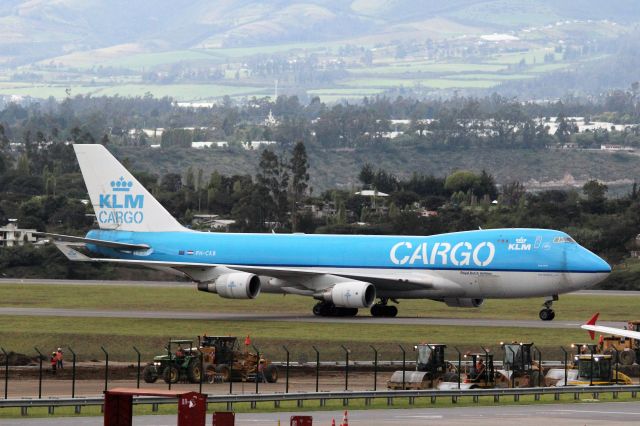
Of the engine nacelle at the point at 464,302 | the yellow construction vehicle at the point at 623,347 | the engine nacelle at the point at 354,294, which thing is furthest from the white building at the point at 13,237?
the yellow construction vehicle at the point at 623,347

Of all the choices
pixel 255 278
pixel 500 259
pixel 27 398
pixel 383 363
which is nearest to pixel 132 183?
pixel 255 278

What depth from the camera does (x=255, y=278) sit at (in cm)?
7212

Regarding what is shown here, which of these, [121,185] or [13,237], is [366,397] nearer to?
[121,185]

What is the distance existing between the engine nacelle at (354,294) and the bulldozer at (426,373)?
20227 millimetres

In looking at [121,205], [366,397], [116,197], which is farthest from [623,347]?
[116,197]

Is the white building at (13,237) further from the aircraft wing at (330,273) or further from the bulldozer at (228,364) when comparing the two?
the bulldozer at (228,364)

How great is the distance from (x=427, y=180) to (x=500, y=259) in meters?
117

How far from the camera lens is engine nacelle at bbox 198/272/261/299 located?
7162cm

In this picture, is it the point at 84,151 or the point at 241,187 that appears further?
the point at 241,187

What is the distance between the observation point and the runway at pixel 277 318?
69.2m

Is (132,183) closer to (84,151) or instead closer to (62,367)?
(84,151)

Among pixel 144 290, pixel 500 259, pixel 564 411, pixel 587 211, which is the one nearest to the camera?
pixel 564 411

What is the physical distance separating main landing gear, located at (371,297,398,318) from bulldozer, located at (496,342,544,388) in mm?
23185

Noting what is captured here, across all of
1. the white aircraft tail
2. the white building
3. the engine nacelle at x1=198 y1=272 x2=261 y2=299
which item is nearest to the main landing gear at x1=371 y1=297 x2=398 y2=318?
the engine nacelle at x1=198 y1=272 x2=261 y2=299
